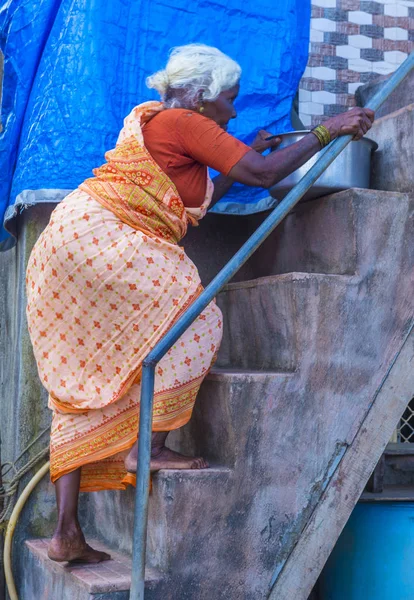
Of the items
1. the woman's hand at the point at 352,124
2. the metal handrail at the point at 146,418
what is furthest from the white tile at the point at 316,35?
the metal handrail at the point at 146,418

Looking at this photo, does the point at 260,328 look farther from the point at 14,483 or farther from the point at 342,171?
the point at 14,483

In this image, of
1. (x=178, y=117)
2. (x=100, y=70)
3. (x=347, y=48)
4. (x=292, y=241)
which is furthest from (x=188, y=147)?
(x=347, y=48)

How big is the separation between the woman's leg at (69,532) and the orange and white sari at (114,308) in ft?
0.22

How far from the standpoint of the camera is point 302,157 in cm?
302

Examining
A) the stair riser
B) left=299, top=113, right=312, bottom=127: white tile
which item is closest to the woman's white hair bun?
the stair riser

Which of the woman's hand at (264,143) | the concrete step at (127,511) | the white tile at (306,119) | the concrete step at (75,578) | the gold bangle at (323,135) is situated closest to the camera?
the concrete step at (75,578)

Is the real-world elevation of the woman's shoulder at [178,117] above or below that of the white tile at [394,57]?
below

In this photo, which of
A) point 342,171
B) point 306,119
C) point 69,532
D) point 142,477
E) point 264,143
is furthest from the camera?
point 306,119

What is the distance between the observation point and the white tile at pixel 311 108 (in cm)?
447

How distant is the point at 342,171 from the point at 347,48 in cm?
161

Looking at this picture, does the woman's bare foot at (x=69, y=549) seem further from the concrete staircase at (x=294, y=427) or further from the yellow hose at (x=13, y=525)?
the yellow hose at (x=13, y=525)

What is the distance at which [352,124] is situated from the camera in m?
2.97

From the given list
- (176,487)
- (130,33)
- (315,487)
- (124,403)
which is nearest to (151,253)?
(124,403)

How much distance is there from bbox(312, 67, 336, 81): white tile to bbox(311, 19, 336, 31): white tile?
22 centimetres
